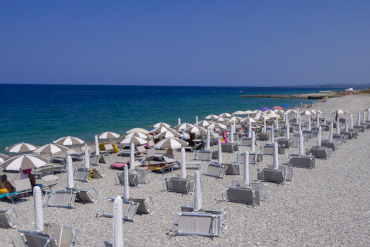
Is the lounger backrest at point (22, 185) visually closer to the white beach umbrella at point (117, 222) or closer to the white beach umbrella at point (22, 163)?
the white beach umbrella at point (22, 163)

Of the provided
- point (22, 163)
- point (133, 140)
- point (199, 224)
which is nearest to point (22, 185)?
point (22, 163)

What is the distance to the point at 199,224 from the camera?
615cm

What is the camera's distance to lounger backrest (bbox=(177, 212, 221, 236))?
6037 millimetres

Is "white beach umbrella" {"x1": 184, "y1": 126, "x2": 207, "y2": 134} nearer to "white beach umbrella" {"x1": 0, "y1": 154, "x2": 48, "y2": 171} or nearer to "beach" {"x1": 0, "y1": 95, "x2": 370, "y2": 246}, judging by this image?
"beach" {"x1": 0, "y1": 95, "x2": 370, "y2": 246}

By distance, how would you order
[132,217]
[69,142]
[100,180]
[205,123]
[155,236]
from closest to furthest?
[155,236]
[132,217]
[100,180]
[69,142]
[205,123]

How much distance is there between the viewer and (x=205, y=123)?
60.4 feet

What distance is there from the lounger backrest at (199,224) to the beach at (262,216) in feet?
0.49

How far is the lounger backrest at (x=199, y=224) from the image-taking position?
19.8 feet

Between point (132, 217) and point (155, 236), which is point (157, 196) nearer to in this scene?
point (132, 217)

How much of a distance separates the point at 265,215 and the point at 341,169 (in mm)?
5600

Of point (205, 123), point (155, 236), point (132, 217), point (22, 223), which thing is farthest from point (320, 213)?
point (205, 123)

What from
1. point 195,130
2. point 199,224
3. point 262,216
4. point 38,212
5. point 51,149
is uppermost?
point 195,130

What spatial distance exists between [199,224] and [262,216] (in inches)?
67.3

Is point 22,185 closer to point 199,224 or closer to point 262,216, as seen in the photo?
point 199,224
